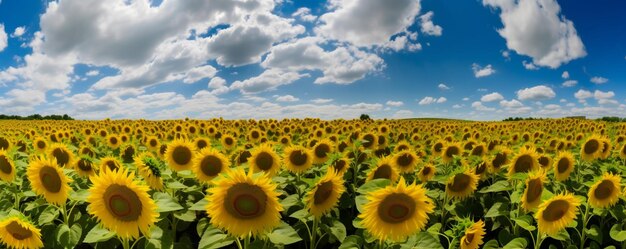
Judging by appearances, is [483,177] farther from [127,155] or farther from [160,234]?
[127,155]

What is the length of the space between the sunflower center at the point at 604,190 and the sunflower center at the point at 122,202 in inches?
194

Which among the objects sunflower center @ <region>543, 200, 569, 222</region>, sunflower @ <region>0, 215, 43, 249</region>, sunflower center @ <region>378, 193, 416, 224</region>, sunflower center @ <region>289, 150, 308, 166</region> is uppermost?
sunflower center @ <region>289, 150, 308, 166</region>

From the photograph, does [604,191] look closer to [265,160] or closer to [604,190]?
[604,190]

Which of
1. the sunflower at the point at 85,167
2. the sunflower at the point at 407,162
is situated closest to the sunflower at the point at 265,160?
the sunflower at the point at 407,162

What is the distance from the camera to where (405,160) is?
21.9 ft

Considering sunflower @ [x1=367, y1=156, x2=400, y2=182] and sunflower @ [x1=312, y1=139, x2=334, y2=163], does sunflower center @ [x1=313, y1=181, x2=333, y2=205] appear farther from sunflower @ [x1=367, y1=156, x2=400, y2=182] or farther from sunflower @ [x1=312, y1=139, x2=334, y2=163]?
sunflower @ [x1=312, y1=139, x2=334, y2=163]

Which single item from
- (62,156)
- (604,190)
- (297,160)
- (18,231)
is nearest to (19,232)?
(18,231)

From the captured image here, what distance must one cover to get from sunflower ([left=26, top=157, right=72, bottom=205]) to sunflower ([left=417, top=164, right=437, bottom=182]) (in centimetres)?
430

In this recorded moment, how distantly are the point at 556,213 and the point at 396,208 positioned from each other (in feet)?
5.68

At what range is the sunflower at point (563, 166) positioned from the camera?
20.9 ft

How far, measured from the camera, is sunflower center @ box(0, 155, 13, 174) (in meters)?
5.56

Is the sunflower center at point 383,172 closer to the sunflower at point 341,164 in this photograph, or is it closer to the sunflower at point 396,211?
the sunflower at point 341,164

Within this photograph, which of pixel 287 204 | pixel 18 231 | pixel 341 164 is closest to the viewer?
pixel 18 231

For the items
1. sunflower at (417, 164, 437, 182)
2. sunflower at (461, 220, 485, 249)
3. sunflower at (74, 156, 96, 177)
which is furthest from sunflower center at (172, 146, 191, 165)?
sunflower at (461, 220, 485, 249)
